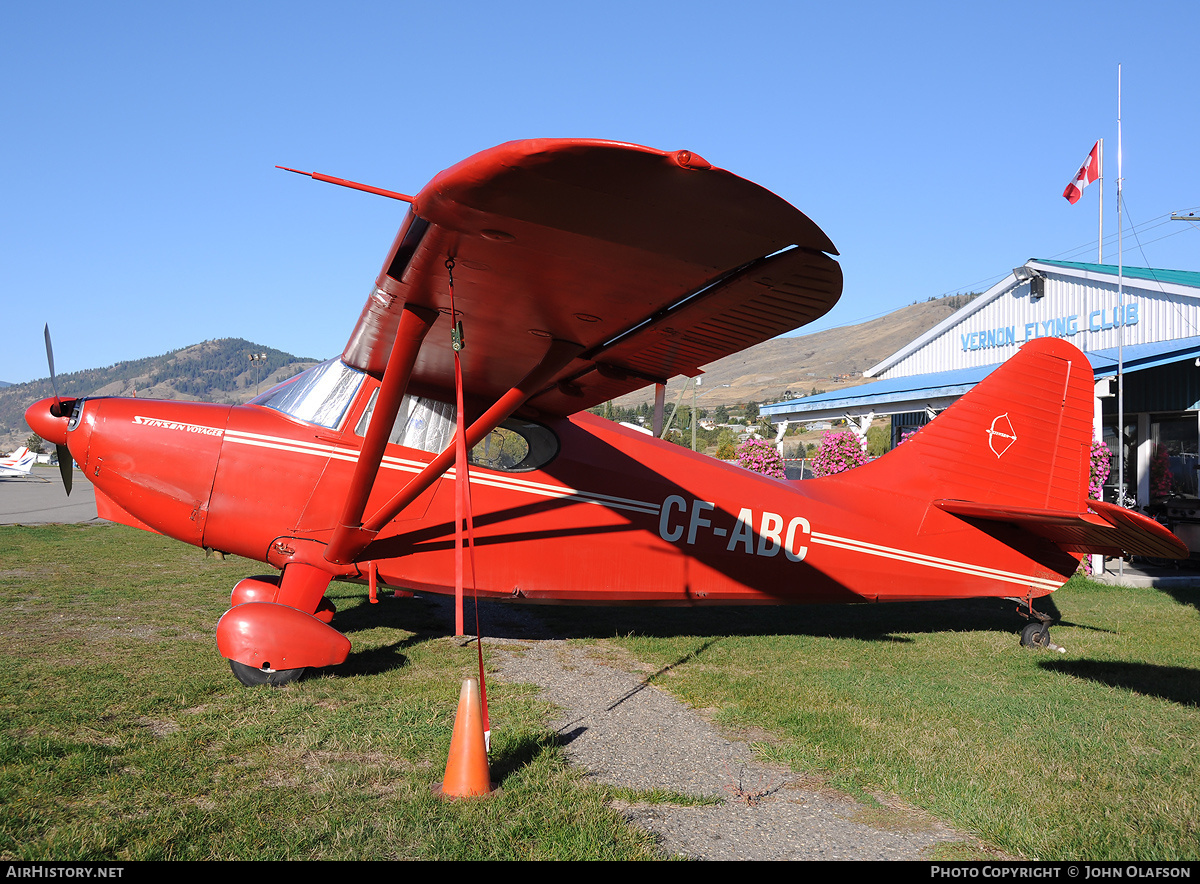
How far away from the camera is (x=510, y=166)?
2.64m

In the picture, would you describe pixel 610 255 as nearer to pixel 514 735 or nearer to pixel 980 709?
pixel 514 735

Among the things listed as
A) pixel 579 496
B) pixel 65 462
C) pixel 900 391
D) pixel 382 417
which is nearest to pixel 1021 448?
pixel 579 496

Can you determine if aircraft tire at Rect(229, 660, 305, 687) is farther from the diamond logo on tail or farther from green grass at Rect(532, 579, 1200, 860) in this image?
the diamond logo on tail

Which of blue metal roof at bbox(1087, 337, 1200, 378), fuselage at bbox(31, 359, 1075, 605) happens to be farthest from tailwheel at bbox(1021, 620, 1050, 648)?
blue metal roof at bbox(1087, 337, 1200, 378)

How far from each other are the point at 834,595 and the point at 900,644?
97 cm

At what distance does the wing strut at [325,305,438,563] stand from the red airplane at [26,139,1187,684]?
0.06 feet

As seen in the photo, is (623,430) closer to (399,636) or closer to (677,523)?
(677,523)

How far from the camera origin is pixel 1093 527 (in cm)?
654

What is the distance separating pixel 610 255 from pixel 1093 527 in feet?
18.4

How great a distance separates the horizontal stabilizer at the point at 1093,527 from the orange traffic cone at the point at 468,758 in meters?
5.60

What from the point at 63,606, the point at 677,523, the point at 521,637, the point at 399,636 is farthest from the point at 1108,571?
the point at 63,606

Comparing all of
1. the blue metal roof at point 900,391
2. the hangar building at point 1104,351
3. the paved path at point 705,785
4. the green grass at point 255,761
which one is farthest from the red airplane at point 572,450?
the blue metal roof at point 900,391

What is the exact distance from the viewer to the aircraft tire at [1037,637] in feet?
24.5

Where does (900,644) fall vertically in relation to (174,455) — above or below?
below
